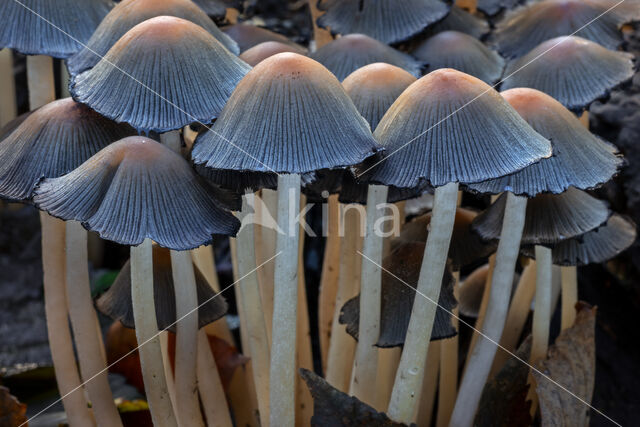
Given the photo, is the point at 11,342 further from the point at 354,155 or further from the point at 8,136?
the point at 354,155

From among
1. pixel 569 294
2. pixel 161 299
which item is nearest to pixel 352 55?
pixel 161 299

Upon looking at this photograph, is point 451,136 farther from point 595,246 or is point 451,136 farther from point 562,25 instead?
point 562,25

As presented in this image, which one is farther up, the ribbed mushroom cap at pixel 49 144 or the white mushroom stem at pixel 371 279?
the ribbed mushroom cap at pixel 49 144

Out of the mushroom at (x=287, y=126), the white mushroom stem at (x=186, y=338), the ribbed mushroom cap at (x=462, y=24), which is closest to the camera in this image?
the mushroom at (x=287, y=126)

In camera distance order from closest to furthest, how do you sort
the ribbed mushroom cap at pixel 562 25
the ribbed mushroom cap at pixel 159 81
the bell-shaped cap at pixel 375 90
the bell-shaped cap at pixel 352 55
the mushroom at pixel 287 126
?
the mushroom at pixel 287 126 → the ribbed mushroom cap at pixel 159 81 → the bell-shaped cap at pixel 375 90 → the bell-shaped cap at pixel 352 55 → the ribbed mushroom cap at pixel 562 25

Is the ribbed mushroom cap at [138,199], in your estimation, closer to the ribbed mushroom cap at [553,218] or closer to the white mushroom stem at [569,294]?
the ribbed mushroom cap at [553,218]

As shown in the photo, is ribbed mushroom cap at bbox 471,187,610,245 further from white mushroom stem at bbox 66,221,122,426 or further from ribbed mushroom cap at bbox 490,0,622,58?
white mushroom stem at bbox 66,221,122,426

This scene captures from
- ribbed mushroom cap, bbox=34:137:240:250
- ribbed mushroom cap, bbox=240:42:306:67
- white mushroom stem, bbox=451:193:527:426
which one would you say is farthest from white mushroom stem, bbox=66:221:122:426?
white mushroom stem, bbox=451:193:527:426

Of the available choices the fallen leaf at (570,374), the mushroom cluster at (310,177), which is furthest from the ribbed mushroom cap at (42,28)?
the fallen leaf at (570,374)
